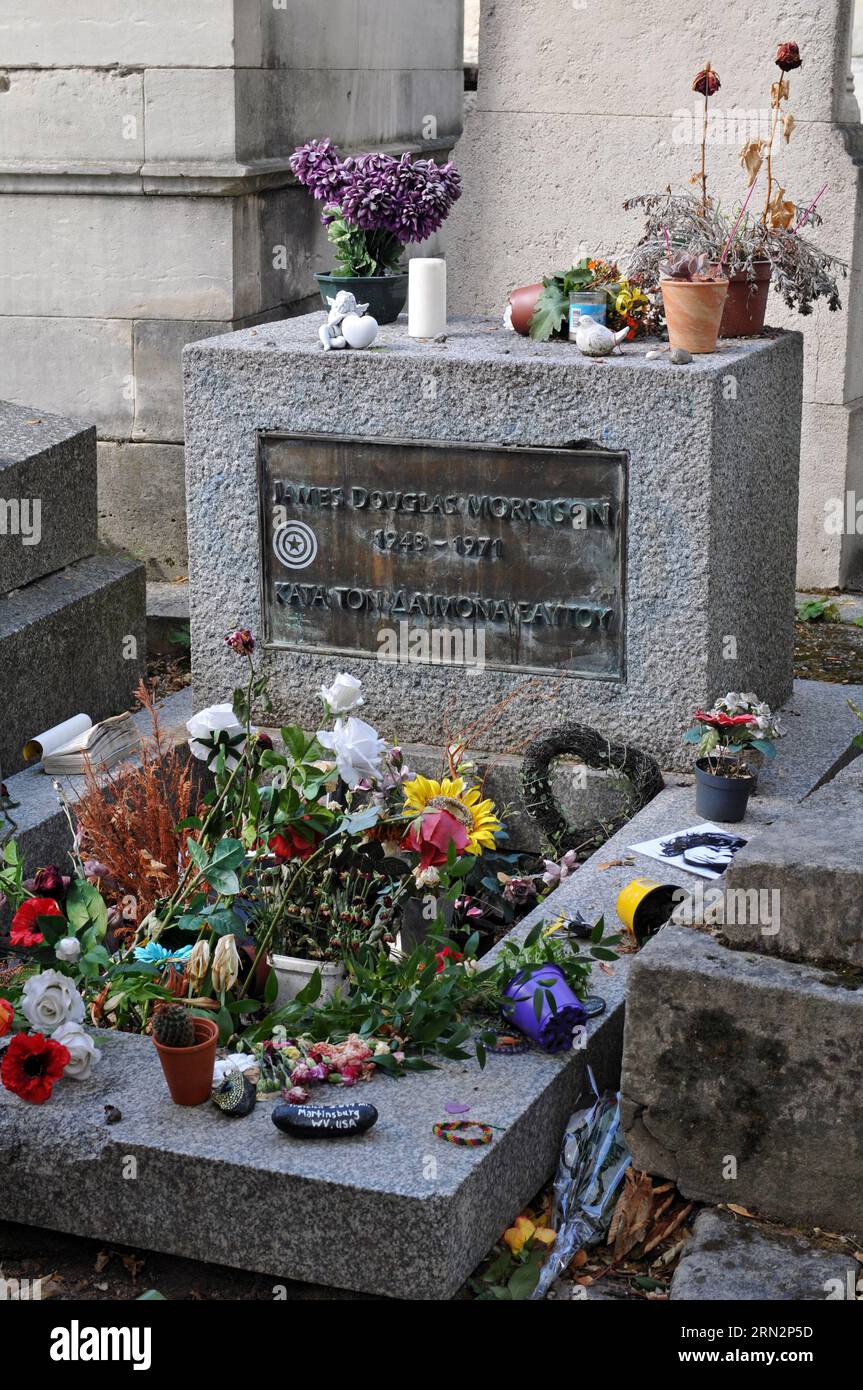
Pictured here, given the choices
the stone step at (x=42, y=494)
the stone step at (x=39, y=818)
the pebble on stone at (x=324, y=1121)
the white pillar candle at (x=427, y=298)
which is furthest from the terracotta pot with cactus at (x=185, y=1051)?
the white pillar candle at (x=427, y=298)

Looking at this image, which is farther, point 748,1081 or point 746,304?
point 746,304

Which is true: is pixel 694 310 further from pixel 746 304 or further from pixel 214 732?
pixel 214 732

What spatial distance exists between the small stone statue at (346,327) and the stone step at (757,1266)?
2.92m

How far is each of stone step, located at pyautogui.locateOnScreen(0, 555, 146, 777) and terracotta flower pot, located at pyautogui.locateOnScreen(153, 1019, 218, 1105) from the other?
2078 mm

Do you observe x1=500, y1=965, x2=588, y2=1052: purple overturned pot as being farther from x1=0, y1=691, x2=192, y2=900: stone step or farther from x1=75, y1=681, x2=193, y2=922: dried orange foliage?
x1=0, y1=691, x2=192, y2=900: stone step

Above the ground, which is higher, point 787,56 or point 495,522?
point 787,56

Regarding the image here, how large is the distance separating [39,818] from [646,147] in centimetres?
492

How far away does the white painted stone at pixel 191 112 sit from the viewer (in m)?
6.95

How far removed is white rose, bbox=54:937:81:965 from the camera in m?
3.81

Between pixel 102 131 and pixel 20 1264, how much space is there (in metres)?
5.00

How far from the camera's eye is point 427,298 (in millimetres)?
5461

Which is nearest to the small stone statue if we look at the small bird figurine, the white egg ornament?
the white egg ornament

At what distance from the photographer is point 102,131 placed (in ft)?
23.4

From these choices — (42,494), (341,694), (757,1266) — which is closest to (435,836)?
(341,694)
